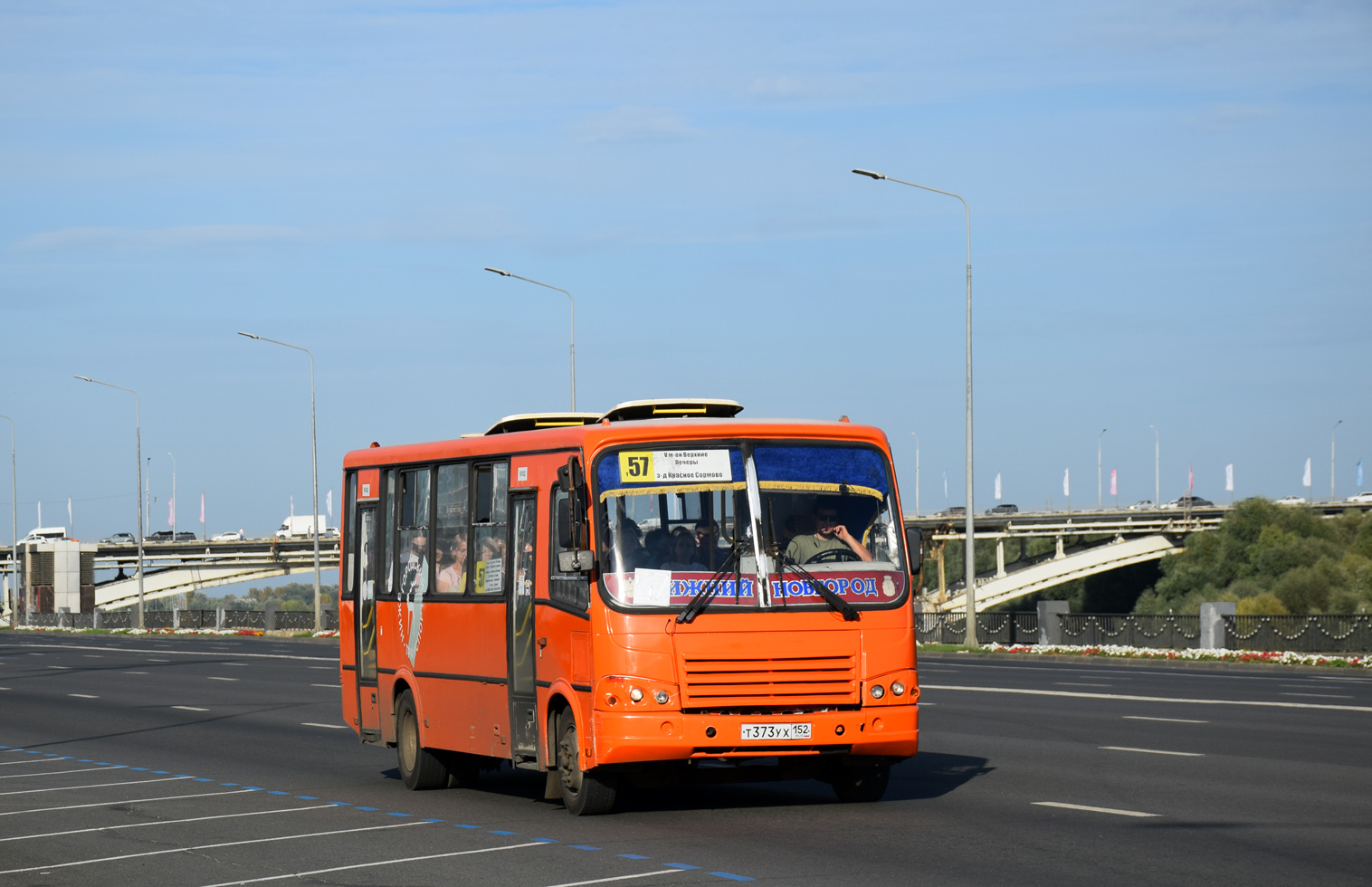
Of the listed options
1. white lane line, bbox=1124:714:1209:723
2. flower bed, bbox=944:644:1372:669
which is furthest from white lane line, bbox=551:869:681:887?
flower bed, bbox=944:644:1372:669

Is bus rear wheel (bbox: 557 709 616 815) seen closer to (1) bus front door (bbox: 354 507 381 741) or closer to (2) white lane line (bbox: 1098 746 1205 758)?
(1) bus front door (bbox: 354 507 381 741)

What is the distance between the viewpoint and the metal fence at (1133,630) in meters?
41.7

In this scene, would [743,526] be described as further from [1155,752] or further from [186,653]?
[186,653]

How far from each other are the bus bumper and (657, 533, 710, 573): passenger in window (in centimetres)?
96

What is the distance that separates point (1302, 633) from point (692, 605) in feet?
98.8

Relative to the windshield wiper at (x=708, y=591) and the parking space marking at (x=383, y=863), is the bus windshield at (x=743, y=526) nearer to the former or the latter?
the windshield wiper at (x=708, y=591)

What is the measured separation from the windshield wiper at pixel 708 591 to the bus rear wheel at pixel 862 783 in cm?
189

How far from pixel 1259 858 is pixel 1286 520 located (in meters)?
99.5

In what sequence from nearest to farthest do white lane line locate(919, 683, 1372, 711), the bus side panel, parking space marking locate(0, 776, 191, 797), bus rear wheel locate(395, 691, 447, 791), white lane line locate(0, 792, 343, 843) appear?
1. white lane line locate(0, 792, 343, 843)
2. bus rear wheel locate(395, 691, 447, 791)
3. parking space marking locate(0, 776, 191, 797)
4. the bus side panel
5. white lane line locate(919, 683, 1372, 711)

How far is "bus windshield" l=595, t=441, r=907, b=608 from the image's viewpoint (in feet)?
38.8

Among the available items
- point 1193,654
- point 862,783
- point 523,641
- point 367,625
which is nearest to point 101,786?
point 367,625

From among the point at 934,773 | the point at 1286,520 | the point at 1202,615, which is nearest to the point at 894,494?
the point at 934,773

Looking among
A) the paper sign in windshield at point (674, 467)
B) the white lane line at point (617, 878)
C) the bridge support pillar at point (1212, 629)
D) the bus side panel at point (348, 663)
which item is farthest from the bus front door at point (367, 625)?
the bridge support pillar at point (1212, 629)

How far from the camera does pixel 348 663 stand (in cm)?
1652
